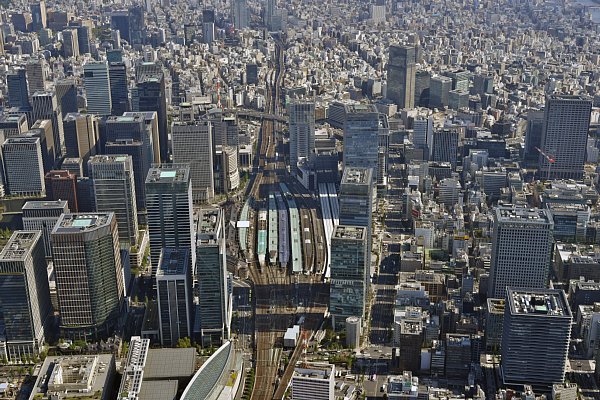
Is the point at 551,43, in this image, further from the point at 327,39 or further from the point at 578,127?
the point at 578,127

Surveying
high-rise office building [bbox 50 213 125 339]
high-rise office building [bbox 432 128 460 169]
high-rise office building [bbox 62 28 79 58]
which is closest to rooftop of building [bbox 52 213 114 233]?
high-rise office building [bbox 50 213 125 339]

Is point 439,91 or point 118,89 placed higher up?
point 118,89

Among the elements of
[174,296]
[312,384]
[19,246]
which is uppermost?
[19,246]

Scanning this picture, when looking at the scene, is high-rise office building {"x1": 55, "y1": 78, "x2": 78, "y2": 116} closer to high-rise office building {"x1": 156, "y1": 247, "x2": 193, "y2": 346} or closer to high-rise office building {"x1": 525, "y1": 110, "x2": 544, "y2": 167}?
high-rise office building {"x1": 156, "y1": 247, "x2": 193, "y2": 346}

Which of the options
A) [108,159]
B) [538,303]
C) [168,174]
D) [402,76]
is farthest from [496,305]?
[402,76]

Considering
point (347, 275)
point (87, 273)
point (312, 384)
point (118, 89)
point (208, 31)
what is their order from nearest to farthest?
point (312, 384) → point (87, 273) → point (347, 275) → point (118, 89) → point (208, 31)

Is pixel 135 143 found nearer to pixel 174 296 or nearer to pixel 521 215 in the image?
pixel 174 296

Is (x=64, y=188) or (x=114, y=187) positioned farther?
(x=64, y=188)

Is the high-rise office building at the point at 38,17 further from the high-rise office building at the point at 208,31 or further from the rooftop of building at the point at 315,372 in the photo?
the rooftop of building at the point at 315,372
